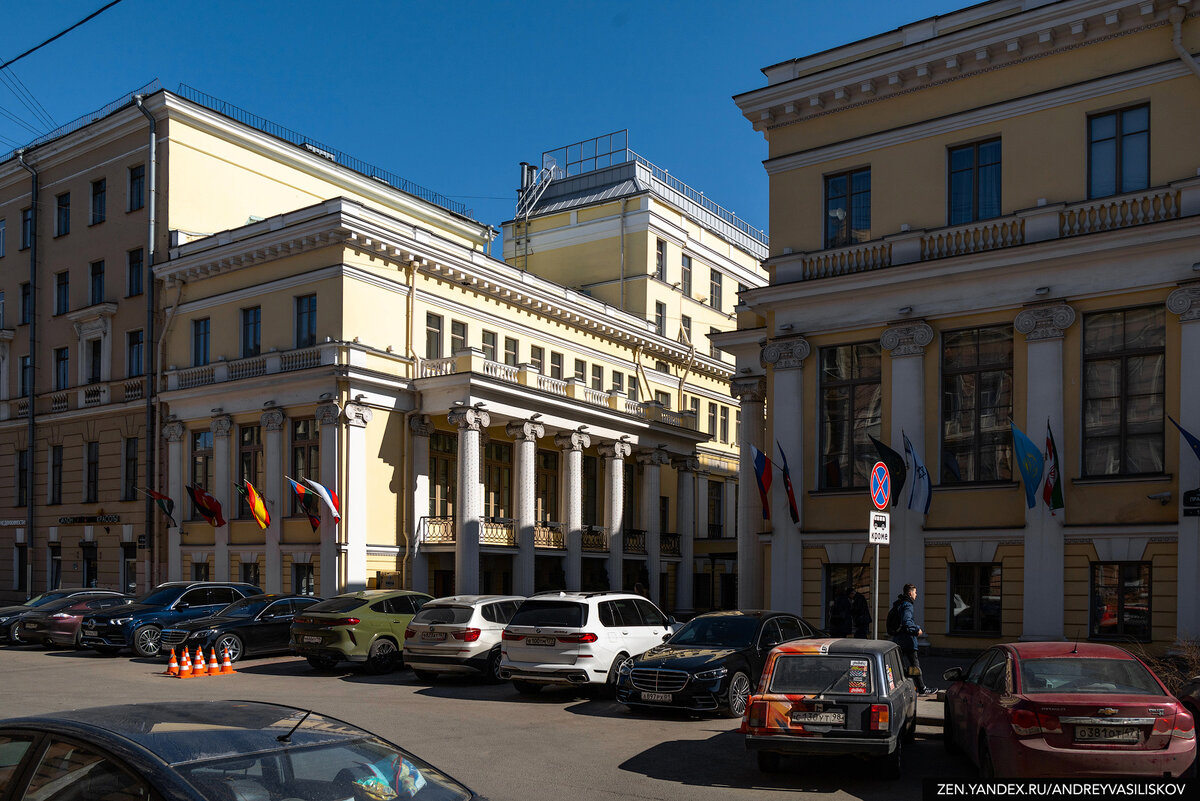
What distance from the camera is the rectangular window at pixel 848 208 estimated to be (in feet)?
84.5

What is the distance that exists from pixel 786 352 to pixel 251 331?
2038cm

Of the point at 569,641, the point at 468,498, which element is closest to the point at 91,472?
the point at 468,498

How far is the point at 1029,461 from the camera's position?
21672mm

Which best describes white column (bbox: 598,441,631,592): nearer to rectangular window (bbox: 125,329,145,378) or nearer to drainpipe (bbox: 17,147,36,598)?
rectangular window (bbox: 125,329,145,378)

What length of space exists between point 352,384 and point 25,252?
21624 mm

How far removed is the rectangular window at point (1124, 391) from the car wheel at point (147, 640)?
20.9m

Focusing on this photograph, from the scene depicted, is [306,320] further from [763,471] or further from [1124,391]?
[1124,391]

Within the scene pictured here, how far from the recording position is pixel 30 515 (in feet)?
146

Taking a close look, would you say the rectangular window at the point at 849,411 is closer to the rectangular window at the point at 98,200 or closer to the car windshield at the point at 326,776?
the car windshield at the point at 326,776

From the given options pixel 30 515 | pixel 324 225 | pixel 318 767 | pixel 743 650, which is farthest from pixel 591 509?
pixel 318 767

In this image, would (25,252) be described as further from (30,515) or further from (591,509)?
(591,509)

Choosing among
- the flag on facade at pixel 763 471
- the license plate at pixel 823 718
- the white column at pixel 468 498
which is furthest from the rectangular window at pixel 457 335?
the license plate at pixel 823 718

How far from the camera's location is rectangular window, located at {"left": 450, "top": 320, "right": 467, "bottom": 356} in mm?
38500

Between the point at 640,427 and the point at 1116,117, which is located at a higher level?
the point at 1116,117
